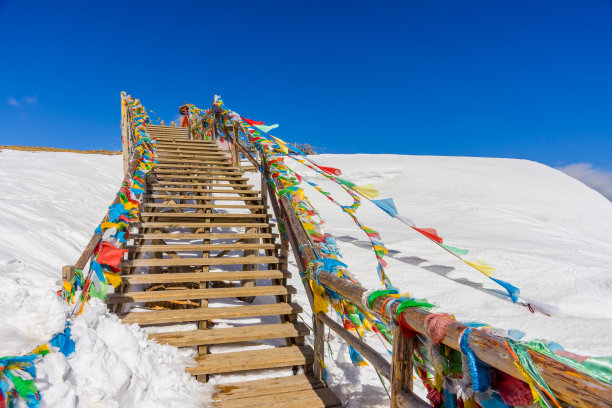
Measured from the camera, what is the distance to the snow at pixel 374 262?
228cm

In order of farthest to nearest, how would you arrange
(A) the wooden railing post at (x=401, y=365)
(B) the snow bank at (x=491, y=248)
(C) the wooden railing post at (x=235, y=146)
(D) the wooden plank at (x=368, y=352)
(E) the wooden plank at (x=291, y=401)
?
1. (C) the wooden railing post at (x=235, y=146)
2. (B) the snow bank at (x=491, y=248)
3. (E) the wooden plank at (x=291, y=401)
4. (D) the wooden plank at (x=368, y=352)
5. (A) the wooden railing post at (x=401, y=365)

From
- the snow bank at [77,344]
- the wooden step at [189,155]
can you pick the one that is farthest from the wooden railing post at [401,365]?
the wooden step at [189,155]

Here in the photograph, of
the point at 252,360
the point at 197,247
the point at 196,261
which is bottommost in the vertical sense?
the point at 252,360

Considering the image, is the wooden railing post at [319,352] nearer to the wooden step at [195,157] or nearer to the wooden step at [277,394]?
the wooden step at [277,394]

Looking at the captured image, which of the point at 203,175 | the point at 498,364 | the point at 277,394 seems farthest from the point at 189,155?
the point at 498,364

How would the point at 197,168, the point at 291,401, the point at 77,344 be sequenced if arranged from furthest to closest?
the point at 197,168, the point at 291,401, the point at 77,344

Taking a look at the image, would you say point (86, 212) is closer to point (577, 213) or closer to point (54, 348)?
point (54, 348)

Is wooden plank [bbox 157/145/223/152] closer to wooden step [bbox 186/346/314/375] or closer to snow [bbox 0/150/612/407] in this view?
snow [bbox 0/150/612/407]

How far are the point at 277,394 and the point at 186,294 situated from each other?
1454 millimetres

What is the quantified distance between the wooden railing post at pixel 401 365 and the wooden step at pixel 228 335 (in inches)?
68.1

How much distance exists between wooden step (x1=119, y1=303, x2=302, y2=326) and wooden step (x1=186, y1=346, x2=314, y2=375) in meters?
0.39

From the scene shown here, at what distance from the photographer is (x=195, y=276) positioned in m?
4.09

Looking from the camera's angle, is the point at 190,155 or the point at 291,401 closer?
the point at 291,401

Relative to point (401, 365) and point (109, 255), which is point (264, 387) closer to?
point (401, 365)
